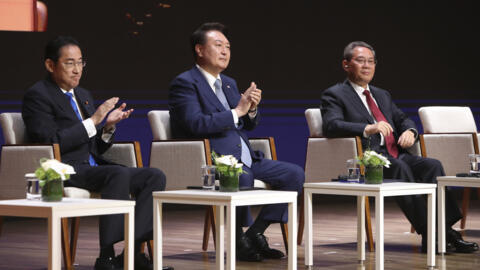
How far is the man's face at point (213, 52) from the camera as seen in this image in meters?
4.98

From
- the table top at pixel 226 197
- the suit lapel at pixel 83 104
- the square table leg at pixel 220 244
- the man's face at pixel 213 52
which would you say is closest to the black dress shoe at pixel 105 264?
the table top at pixel 226 197

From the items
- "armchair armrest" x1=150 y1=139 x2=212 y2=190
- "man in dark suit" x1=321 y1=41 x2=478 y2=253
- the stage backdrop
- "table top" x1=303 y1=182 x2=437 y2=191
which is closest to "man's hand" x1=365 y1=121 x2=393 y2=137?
"man in dark suit" x1=321 y1=41 x2=478 y2=253

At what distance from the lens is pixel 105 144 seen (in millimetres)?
4594

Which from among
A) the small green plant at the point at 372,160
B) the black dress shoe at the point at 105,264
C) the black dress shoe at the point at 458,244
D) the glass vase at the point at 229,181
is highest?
the small green plant at the point at 372,160

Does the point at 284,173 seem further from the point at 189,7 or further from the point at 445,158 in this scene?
the point at 189,7

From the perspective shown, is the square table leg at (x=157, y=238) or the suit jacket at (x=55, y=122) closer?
the square table leg at (x=157, y=238)

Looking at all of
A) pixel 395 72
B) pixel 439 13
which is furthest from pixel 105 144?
pixel 439 13

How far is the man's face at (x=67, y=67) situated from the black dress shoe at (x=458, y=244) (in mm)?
2238

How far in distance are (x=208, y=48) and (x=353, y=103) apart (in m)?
1.04

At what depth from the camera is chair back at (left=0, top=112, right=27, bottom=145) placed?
175 inches

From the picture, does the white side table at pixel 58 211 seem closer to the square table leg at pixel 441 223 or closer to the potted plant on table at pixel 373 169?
the potted plant on table at pixel 373 169

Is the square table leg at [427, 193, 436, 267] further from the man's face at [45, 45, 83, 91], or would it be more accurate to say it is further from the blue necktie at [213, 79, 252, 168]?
the man's face at [45, 45, 83, 91]

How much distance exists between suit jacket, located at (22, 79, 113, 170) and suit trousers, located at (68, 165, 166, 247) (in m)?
0.12

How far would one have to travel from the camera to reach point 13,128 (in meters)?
4.46
